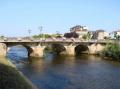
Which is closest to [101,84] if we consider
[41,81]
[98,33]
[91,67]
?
[41,81]

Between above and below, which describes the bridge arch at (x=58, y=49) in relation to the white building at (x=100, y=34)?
below

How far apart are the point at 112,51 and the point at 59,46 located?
23450mm

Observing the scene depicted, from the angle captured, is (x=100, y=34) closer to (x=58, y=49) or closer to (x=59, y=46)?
(x=58, y=49)

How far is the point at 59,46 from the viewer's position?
11131cm

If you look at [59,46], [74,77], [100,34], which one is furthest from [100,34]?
[74,77]

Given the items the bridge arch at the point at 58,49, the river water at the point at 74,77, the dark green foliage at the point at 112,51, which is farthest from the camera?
the bridge arch at the point at 58,49

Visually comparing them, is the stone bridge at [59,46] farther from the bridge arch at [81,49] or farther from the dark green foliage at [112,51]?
the dark green foliage at [112,51]

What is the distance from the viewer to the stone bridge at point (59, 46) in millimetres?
91062

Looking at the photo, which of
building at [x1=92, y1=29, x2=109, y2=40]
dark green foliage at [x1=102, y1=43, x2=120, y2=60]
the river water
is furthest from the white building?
the river water

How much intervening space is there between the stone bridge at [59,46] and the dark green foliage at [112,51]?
675cm

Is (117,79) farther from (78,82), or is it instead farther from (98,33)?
(98,33)

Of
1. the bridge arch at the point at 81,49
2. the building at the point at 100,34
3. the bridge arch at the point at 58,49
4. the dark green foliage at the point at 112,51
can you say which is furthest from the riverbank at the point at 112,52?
the building at the point at 100,34

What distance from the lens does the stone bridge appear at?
91.1 meters

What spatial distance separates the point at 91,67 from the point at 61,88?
87.6 feet
